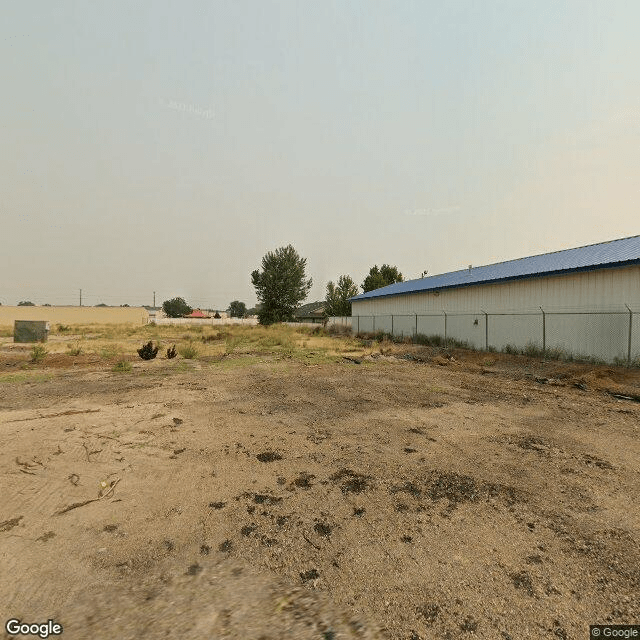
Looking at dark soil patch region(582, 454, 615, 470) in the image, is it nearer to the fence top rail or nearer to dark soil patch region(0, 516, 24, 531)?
dark soil patch region(0, 516, 24, 531)

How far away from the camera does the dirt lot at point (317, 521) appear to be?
1.98m

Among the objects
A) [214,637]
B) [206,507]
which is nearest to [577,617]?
[214,637]

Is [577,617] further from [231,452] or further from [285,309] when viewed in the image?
[285,309]

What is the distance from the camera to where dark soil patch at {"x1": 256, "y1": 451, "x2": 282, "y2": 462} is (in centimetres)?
424

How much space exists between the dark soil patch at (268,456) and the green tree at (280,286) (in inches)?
1768

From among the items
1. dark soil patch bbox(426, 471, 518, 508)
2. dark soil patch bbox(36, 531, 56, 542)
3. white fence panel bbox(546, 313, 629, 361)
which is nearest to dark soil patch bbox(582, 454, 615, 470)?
dark soil patch bbox(426, 471, 518, 508)

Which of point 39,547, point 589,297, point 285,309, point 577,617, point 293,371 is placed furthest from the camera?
point 285,309

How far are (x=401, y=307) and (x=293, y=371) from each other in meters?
18.3

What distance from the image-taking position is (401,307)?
91.7ft

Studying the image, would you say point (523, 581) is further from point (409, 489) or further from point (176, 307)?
point (176, 307)

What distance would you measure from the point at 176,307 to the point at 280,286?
91317 millimetres

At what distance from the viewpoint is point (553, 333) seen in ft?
46.3

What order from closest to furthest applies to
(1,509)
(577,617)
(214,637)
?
1. (214,637)
2. (577,617)
3. (1,509)

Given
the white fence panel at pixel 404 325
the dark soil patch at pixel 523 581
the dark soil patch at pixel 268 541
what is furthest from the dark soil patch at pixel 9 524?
the white fence panel at pixel 404 325
